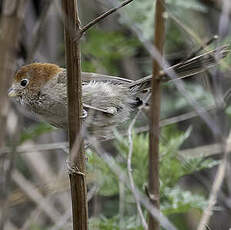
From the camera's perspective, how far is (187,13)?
17.4 feet

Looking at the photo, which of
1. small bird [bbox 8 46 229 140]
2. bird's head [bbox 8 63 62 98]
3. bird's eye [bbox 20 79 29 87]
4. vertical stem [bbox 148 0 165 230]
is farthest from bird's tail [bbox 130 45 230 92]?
bird's eye [bbox 20 79 29 87]

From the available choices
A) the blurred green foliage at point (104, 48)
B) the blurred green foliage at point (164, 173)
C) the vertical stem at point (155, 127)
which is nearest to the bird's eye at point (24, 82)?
the blurred green foliage at point (164, 173)

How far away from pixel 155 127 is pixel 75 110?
0.40 m

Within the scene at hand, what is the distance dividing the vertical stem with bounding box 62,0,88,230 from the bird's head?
1.14 meters

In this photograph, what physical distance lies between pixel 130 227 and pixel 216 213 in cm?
245

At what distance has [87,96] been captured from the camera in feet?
11.2

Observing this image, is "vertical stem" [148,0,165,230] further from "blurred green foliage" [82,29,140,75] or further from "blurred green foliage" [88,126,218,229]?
"blurred green foliage" [82,29,140,75]

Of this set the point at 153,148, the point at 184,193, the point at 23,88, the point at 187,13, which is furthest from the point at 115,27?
the point at 153,148

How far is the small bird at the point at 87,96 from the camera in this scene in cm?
327

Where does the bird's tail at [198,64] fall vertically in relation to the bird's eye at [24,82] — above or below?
below

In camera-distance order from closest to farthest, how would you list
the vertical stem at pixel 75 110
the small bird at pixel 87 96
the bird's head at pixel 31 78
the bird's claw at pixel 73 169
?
1. the vertical stem at pixel 75 110
2. the bird's claw at pixel 73 169
3. the small bird at pixel 87 96
4. the bird's head at pixel 31 78

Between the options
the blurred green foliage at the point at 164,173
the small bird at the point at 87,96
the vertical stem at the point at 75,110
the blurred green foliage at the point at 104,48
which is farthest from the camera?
the blurred green foliage at the point at 104,48

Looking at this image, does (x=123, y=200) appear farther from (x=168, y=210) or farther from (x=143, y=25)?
(x=143, y=25)

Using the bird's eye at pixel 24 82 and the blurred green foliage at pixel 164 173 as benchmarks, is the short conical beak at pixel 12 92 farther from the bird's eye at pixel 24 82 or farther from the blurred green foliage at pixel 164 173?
the blurred green foliage at pixel 164 173
